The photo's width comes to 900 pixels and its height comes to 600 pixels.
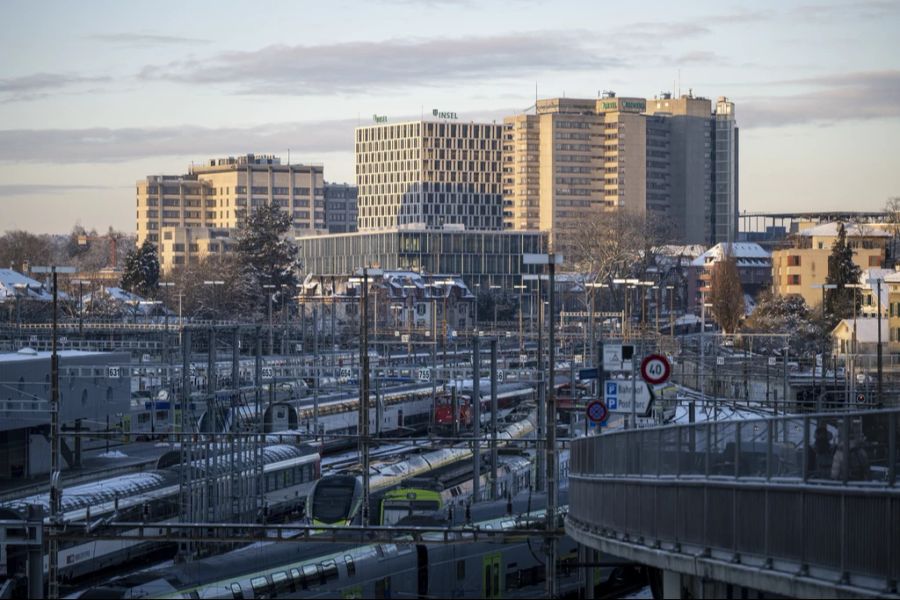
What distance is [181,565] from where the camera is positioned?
22.0 metres

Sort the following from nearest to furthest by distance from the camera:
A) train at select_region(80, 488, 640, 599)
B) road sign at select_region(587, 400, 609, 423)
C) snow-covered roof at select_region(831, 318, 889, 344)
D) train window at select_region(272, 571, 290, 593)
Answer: train at select_region(80, 488, 640, 599) → train window at select_region(272, 571, 290, 593) → road sign at select_region(587, 400, 609, 423) → snow-covered roof at select_region(831, 318, 889, 344)

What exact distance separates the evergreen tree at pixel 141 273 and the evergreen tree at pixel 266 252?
54.6 feet

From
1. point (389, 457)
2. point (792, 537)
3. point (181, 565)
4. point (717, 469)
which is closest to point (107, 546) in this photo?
point (181, 565)

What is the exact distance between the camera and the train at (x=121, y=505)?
28016 mm

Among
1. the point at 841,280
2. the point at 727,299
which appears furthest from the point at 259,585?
the point at 727,299

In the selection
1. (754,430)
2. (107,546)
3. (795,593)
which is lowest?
(107,546)

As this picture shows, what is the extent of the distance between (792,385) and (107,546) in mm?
29626

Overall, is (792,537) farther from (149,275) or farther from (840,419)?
(149,275)

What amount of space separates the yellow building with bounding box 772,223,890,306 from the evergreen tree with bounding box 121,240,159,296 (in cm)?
5002

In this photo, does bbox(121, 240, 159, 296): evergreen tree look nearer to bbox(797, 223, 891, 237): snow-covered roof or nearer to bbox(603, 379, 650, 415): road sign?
bbox(797, 223, 891, 237): snow-covered roof

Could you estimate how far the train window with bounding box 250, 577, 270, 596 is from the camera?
71.1 feet

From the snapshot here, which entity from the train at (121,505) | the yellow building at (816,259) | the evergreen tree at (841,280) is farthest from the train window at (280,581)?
the yellow building at (816,259)

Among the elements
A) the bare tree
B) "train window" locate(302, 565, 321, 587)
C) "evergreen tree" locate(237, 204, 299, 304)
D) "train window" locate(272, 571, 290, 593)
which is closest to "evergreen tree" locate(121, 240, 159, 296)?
"evergreen tree" locate(237, 204, 299, 304)

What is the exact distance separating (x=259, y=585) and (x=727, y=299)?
74.6 metres
